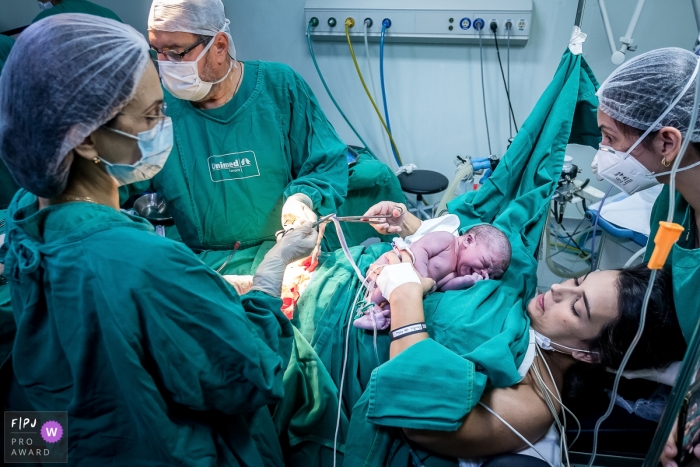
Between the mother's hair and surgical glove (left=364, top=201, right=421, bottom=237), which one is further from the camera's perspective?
surgical glove (left=364, top=201, right=421, bottom=237)

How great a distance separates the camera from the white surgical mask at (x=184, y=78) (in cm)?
162

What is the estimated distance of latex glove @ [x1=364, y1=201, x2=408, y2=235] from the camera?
6.48 ft

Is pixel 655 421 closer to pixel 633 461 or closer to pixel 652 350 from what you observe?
pixel 633 461

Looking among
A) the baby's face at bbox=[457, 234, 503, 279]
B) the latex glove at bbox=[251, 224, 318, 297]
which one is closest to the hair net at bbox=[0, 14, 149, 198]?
the latex glove at bbox=[251, 224, 318, 297]

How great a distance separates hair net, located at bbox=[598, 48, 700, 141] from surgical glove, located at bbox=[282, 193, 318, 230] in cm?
97

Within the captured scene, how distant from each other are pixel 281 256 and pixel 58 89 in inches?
28.3

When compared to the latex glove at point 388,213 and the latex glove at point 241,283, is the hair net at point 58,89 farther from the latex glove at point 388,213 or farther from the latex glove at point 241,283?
the latex glove at point 388,213

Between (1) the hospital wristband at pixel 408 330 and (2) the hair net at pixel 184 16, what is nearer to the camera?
(1) the hospital wristband at pixel 408 330

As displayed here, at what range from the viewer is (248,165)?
1849 mm

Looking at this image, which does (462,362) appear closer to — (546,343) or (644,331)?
(546,343)

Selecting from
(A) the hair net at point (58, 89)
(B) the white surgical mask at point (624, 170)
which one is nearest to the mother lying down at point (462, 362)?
(B) the white surgical mask at point (624, 170)

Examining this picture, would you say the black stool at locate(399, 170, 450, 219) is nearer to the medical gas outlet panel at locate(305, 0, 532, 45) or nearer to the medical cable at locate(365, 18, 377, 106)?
the medical cable at locate(365, 18, 377, 106)

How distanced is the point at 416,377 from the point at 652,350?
2.14 feet

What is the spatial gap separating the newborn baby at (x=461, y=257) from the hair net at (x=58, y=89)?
1010 millimetres
